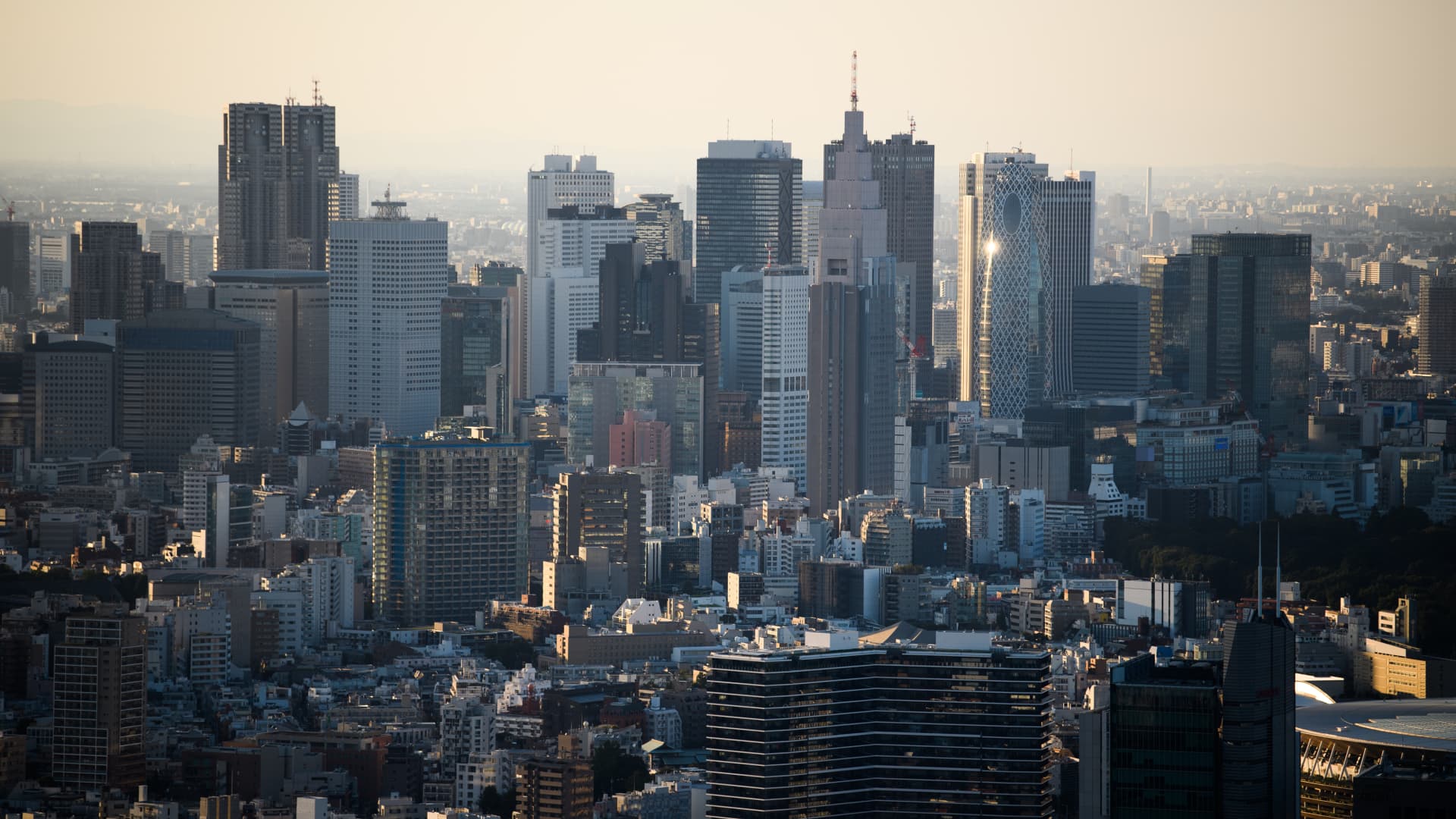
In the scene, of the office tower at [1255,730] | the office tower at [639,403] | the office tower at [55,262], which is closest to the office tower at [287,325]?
the office tower at [639,403]

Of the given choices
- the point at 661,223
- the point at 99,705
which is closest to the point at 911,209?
the point at 661,223

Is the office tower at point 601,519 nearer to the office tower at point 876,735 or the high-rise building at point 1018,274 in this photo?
the high-rise building at point 1018,274

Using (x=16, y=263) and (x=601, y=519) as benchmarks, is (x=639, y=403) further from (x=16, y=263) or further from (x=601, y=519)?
(x=16, y=263)

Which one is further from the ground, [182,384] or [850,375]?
[850,375]

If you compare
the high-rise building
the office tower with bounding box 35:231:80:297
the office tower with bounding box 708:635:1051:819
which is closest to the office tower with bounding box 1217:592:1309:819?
the office tower with bounding box 708:635:1051:819

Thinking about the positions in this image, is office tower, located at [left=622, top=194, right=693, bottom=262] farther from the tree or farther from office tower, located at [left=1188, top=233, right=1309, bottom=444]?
the tree

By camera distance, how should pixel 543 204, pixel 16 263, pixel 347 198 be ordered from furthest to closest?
pixel 543 204 < pixel 347 198 < pixel 16 263

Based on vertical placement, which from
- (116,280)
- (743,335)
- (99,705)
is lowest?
(99,705)
